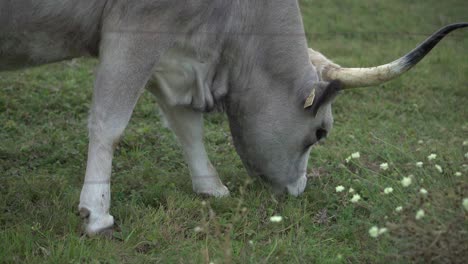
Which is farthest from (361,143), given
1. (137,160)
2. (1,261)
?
(1,261)

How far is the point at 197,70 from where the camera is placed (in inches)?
186

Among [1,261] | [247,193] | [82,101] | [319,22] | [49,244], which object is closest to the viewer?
[1,261]

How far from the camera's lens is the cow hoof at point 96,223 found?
14.1ft

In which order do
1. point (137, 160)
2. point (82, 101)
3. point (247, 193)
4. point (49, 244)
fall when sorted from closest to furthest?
point (49, 244) → point (247, 193) → point (137, 160) → point (82, 101)

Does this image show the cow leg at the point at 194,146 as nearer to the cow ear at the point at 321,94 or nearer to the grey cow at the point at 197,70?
the grey cow at the point at 197,70

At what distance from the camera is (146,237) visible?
4230 mm

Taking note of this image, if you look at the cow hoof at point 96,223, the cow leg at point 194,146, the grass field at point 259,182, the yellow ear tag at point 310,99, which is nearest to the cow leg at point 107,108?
the cow hoof at point 96,223

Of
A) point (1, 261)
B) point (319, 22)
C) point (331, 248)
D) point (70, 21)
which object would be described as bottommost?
point (319, 22)

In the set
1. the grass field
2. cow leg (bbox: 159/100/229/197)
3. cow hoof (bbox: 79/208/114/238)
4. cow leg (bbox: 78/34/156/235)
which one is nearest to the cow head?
the grass field

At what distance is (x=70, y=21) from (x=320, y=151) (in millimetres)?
2783

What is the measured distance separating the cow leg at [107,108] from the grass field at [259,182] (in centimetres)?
17

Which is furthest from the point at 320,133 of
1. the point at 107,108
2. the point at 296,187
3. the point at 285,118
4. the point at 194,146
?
the point at 107,108

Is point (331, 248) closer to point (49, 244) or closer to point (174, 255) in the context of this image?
point (174, 255)

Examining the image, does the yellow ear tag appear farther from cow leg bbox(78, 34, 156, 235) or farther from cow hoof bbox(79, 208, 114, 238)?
cow hoof bbox(79, 208, 114, 238)
